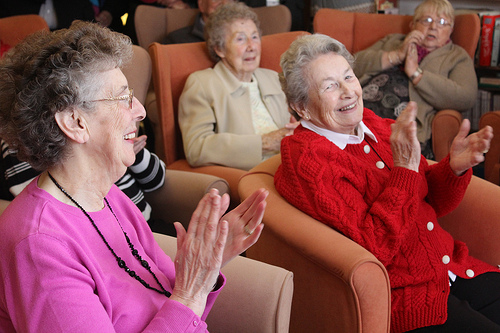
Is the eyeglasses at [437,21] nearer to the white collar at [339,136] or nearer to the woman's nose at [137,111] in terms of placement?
the white collar at [339,136]

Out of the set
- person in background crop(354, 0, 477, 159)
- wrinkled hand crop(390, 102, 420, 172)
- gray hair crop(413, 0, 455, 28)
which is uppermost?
gray hair crop(413, 0, 455, 28)

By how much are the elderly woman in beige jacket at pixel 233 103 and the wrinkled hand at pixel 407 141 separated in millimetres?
841

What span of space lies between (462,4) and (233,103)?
8.52 feet

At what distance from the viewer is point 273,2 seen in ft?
13.9

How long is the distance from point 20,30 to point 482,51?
3.29 meters

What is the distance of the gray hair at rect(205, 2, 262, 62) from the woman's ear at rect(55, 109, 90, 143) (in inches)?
67.0

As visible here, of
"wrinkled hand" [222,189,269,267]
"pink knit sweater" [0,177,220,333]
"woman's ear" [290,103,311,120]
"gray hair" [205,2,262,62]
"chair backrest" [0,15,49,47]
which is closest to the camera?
"pink knit sweater" [0,177,220,333]

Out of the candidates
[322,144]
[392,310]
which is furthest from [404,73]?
[392,310]

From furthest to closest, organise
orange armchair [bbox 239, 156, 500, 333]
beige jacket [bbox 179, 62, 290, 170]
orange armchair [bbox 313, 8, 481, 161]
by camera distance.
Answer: orange armchair [bbox 313, 8, 481, 161] → beige jacket [bbox 179, 62, 290, 170] → orange armchair [bbox 239, 156, 500, 333]

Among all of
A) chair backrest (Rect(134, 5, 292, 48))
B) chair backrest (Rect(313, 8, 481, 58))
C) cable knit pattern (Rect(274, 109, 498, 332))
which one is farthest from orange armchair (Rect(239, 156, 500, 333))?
chair backrest (Rect(134, 5, 292, 48))

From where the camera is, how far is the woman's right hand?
101cm

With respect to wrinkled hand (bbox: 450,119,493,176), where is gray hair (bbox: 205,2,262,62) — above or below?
above

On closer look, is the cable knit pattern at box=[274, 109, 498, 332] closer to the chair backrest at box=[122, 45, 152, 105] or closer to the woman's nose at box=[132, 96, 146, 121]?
the woman's nose at box=[132, 96, 146, 121]

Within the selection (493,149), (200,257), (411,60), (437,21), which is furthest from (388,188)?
(437,21)
